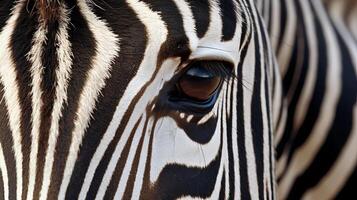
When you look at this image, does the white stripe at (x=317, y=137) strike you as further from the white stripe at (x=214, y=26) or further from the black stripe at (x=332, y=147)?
Result: the white stripe at (x=214, y=26)

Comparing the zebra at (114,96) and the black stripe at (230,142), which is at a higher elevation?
the zebra at (114,96)

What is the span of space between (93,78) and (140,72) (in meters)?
0.12

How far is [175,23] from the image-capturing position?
6.12 feet

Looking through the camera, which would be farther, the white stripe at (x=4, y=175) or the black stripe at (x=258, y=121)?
the black stripe at (x=258, y=121)

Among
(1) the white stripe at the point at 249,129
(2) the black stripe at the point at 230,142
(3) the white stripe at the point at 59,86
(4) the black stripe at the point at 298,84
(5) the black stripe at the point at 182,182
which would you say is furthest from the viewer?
(4) the black stripe at the point at 298,84

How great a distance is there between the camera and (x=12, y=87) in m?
1.81

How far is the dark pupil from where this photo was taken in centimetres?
188

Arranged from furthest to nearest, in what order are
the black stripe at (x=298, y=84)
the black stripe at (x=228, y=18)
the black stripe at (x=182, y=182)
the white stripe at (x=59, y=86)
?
the black stripe at (x=298, y=84) → the black stripe at (x=228, y=18) → the black stripe at (x=182, y=182) → the white stripe at (x=59, y=86)

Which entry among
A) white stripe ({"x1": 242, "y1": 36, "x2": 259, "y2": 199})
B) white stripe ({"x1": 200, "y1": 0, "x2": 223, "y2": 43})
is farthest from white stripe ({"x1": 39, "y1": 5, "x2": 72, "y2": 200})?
white stripe ({"x1": 242, "y1": 36, "x2": 259, "y2": 199})

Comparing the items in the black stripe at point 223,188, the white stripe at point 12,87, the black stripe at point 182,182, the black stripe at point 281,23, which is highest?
the white stripe at point 12,87

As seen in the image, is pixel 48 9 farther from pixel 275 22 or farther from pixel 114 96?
pixel 275 22

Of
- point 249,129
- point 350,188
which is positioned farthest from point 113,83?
point 350,188

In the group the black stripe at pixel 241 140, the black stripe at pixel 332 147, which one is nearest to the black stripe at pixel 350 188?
the black stripe at pixel 332 147

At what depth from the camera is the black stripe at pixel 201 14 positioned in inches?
75.4
